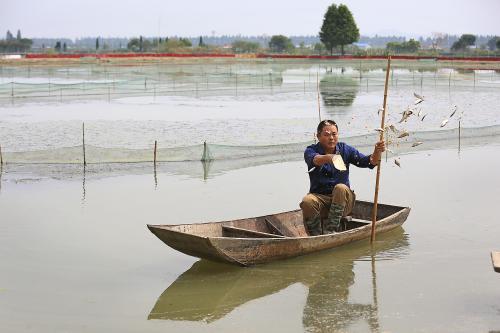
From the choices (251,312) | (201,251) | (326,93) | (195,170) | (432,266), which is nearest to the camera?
(251,312)

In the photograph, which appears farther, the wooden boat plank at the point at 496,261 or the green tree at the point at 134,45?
the green tree at the point at 134,45

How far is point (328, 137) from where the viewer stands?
30.9ft

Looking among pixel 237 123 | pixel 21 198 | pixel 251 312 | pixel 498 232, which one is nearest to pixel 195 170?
pixel 21 198

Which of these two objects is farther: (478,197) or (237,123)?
(237,123)

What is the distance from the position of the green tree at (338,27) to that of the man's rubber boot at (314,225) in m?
90.6

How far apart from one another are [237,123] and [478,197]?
533 inches

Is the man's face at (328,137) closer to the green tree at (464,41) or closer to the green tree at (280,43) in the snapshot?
the green tree at (464,41)

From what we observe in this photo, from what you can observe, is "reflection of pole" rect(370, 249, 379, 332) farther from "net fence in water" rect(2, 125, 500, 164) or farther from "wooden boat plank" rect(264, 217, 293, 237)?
"net fence in water" rect(2, 125, 500, 164)

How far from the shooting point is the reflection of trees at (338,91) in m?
35.1

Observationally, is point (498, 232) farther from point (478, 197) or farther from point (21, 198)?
point (21, 198)

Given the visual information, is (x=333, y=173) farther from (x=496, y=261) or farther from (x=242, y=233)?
(x=496, y=261)

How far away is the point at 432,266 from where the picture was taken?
9586 millimetres

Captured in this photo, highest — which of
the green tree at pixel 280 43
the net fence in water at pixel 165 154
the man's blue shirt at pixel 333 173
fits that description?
the green tree at pixel 280 43

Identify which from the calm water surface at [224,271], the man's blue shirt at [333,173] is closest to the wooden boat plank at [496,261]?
the calm water surface at [224,271]
